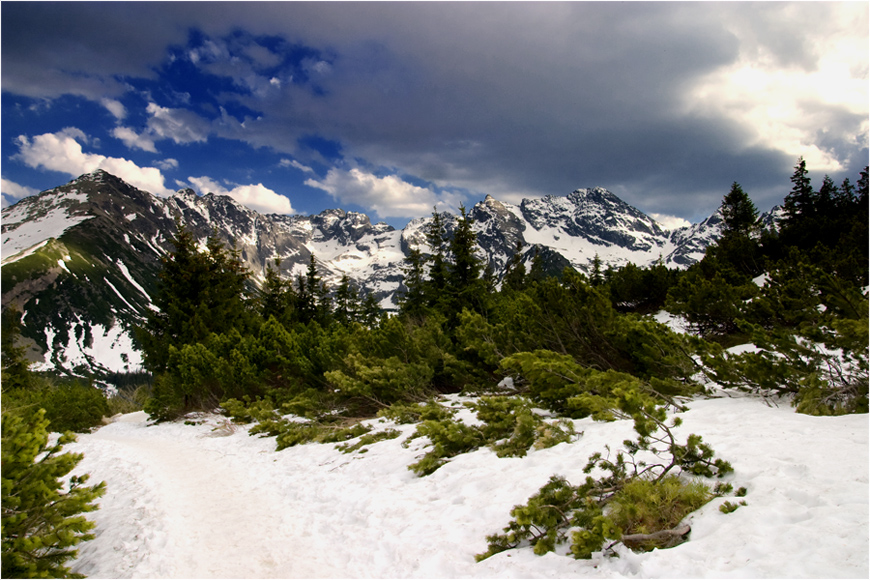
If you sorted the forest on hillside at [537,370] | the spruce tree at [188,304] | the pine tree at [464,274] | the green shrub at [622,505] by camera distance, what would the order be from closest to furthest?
the green shrub at [622,505] → the forest on hillside at [537,370] → the spruce tree at [188,304] → the pine tree at [464,274]

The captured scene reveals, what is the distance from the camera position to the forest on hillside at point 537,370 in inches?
161

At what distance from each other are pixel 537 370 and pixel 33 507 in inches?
268

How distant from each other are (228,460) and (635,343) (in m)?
9.84

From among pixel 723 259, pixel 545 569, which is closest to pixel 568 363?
pixel 545 569

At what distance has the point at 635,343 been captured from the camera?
9227 millimetres

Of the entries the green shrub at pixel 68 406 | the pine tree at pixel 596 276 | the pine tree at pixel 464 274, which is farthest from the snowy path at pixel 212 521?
the pine tree at pixel 596 276

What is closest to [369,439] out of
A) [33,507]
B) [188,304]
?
[33,507]

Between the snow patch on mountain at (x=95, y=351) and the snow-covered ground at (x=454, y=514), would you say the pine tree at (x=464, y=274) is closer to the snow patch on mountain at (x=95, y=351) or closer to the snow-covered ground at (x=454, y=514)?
the snow-covered ground at (x=454, y=514)

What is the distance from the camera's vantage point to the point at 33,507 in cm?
388

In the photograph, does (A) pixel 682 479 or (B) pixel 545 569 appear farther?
(A) pixel 682 479

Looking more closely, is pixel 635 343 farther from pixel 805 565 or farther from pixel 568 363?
pixel 805 565

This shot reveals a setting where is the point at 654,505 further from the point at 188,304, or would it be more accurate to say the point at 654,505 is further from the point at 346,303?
the point at 346,303

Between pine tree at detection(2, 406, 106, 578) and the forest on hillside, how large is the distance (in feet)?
0.07

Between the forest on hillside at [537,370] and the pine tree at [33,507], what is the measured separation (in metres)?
A: 0.02
